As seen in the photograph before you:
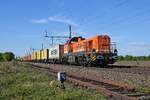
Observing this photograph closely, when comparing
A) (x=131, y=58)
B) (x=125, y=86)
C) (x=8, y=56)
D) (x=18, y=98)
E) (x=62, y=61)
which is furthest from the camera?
(x=8, y=56)

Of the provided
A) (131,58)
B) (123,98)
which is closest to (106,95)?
(123,98)

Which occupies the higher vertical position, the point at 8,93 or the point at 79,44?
the point at 79,44

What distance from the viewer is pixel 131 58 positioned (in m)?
72.7

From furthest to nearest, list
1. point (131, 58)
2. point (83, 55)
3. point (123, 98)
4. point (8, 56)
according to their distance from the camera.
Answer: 1. point (8, 56)
2. point (131, 58)
3. point (83, 55)
4. point (123, 98)

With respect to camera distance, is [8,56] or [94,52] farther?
[8,56]

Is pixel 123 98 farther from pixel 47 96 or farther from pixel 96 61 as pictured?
pixel 96 61

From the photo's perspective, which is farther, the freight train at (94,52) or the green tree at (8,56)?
the green tree at (8,56)

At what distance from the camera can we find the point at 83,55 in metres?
30.9

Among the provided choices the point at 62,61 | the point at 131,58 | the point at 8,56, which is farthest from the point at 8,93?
the point at 8,56

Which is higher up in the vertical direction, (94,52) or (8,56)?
(8,56)

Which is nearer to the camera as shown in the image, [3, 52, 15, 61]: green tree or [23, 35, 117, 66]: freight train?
[23, 35, 117, 66]: freight train

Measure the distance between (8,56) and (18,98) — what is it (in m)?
95.7

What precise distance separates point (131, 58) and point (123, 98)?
2545 inches

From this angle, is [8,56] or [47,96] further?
[8,56]
